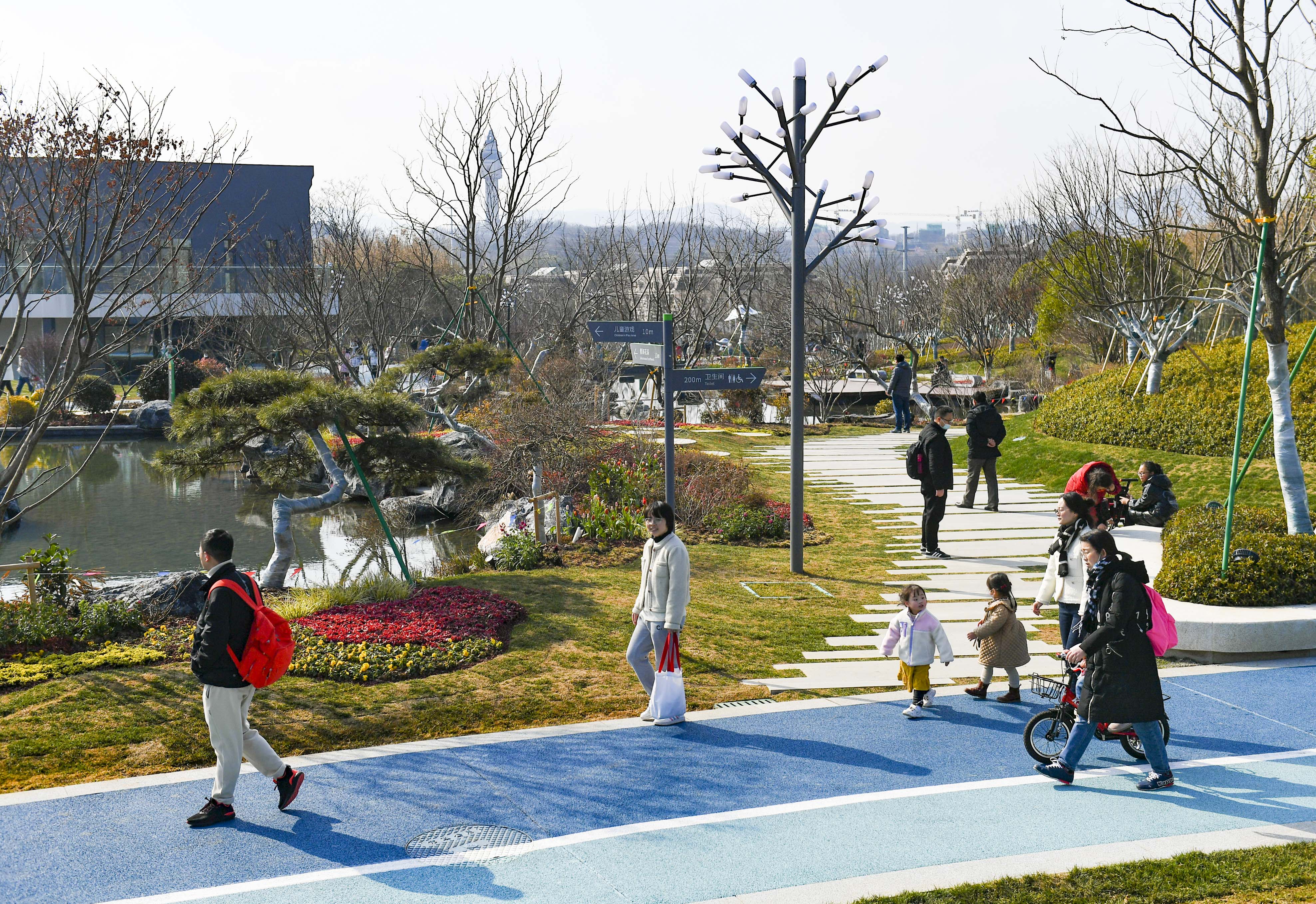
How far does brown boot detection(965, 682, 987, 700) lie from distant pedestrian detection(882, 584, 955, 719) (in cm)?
49

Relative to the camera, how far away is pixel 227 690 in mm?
5688

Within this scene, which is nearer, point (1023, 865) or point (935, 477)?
point (1023, 865)

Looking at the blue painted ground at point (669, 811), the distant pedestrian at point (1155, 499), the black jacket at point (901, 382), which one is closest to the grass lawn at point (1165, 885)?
the blue painted ground at point (669, 811)

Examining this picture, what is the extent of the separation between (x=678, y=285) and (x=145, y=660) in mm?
29415

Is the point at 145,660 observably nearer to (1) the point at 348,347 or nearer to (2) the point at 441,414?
(2) the point at 441,414

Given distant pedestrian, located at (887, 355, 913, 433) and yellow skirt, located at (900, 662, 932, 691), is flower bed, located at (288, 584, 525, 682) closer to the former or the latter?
yellow skirt, located at (900, 662, 932, 691)

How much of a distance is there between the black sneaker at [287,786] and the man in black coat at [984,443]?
37.5 feet

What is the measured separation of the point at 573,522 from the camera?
1414 cm

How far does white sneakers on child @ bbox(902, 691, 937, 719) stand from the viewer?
7.29 meters

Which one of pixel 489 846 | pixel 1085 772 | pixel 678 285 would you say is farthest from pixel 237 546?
pixel 678 285

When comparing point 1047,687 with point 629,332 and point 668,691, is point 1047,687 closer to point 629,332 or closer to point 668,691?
point 668,691

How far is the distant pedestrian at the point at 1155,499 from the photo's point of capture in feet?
36.8

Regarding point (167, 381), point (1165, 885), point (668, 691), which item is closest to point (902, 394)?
point (668, 691)

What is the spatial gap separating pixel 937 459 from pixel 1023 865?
8055mm
